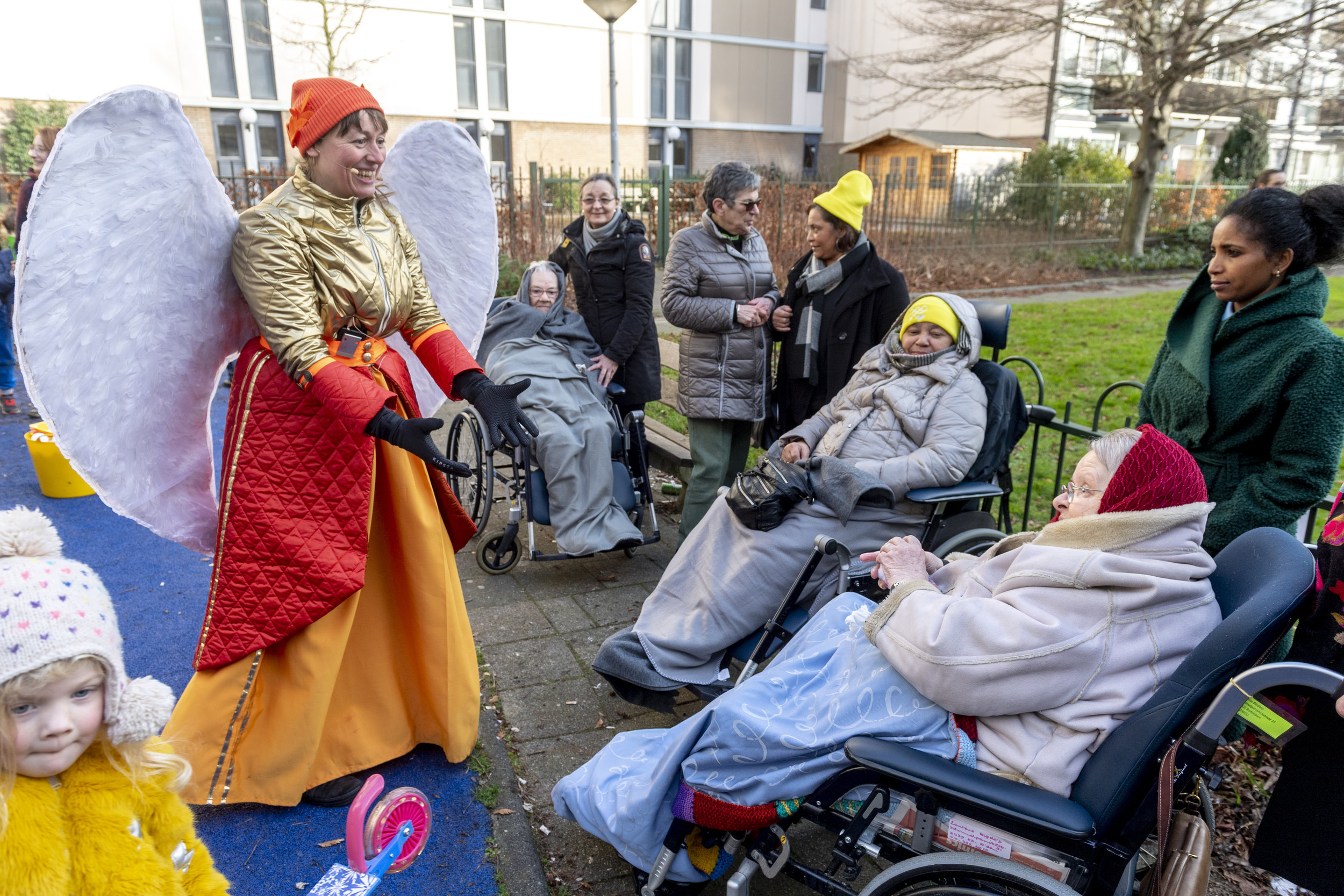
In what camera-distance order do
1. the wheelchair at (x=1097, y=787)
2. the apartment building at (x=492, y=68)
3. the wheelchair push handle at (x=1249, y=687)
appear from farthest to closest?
the apartment building at (x=492, y=68) < the wheelchair at (x=1097, y=787) < the wheelchair push handle at (x=1249, y=687)

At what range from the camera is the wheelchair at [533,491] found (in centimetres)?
424

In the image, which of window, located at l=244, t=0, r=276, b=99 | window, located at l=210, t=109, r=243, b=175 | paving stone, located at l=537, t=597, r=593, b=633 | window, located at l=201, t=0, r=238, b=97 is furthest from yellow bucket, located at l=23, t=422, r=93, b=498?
window, located at l=244, t=0, r=276, b=99

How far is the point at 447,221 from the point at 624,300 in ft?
5.47

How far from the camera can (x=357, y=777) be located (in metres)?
2.78

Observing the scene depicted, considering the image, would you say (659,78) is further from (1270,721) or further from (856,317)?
(1270,721)

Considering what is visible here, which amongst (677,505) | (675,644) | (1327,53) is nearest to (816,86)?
(1327,53)

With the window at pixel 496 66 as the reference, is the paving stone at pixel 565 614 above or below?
below

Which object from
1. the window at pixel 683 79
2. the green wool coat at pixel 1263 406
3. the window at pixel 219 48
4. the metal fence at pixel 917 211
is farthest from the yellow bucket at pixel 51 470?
the window at pixel 683 79

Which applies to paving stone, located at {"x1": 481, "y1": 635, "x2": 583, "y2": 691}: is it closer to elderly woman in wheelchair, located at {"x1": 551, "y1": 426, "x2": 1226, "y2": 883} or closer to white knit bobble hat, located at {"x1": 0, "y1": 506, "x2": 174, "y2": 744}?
elderly woman in wheelchair, located at {"x1": 551, "y1": 426, "x2": 1226, "y2": 883}

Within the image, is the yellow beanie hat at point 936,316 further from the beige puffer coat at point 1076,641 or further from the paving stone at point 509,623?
the paving stone at point 509,623

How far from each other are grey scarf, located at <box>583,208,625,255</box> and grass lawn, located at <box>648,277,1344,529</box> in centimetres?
219

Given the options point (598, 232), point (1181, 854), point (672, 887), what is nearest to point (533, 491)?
point (598, 232)

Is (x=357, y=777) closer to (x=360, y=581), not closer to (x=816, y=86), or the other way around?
(x=360, y=581)

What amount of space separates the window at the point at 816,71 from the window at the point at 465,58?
12238 millimetres
